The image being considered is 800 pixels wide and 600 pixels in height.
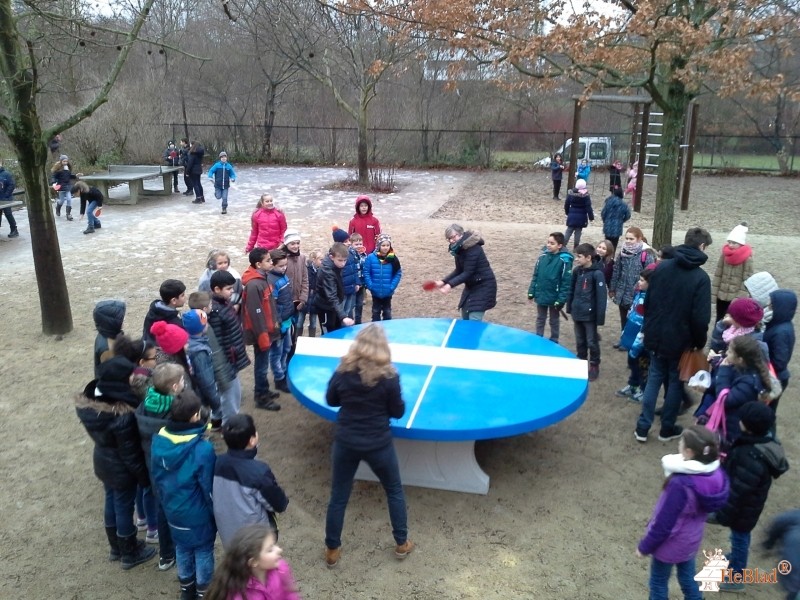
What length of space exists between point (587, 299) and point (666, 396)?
137cm

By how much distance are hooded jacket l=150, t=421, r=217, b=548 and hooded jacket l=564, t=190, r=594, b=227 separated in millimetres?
9556

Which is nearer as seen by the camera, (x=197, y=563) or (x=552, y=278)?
(x=197, y=563)

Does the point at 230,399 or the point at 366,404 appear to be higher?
the point at 366,404

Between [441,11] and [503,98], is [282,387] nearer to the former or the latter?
[441,11]

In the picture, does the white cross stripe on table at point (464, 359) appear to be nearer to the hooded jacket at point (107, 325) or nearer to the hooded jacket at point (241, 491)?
the hooded jacket at point (107, 325)

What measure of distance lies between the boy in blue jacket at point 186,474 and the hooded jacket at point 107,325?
1.37 metres

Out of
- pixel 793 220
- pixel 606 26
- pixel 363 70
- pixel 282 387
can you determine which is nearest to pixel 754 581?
pixel 282 387

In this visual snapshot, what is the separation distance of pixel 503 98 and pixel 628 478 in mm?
27535

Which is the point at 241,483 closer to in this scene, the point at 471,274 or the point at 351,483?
the point at 351,483

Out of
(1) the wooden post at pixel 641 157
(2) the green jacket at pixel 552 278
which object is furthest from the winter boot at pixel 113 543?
(1) the wooden post at pixel 641 157

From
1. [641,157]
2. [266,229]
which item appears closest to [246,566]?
[266,229]

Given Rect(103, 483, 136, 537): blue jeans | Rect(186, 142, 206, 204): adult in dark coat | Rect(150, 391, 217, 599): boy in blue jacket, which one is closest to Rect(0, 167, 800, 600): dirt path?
Rect(103, 483, 136, 537): blue jeans

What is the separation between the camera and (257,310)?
5863 millimetres

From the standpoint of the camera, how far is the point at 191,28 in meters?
31.6
